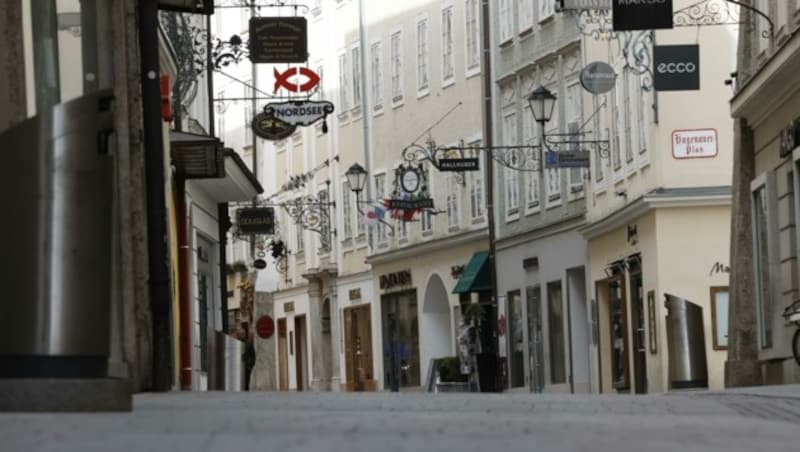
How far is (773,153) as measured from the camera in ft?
101

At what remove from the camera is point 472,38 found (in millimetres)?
56531

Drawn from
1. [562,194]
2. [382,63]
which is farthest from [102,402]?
[382,63]

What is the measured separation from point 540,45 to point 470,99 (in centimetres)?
598

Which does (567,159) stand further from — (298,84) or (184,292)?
(184,292)

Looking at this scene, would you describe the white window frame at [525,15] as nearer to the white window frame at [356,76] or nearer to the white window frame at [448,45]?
the white window frame at [448,45]

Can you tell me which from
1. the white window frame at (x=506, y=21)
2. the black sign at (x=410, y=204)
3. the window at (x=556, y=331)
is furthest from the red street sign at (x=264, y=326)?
the white window frame at (x=506, y=21)

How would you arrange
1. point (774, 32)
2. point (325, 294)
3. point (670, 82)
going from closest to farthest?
point (774, 32), point (670, 82), point (325, 294)

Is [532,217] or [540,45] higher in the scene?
[540,45]

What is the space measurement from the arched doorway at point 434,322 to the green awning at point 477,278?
4413 millimetres

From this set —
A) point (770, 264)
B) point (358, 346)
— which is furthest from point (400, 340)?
point (770, 264)

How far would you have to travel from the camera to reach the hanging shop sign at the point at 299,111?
36.4 meters

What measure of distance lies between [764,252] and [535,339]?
800 inches

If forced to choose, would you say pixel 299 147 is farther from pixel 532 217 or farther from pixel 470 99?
pixel 532 217

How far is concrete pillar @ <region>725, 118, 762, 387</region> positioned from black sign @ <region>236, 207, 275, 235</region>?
54.1 feet
